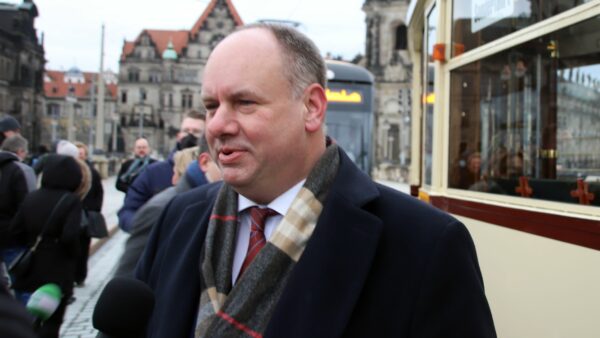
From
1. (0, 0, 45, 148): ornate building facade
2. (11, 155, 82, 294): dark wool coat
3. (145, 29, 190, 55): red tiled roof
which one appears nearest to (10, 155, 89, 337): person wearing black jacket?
(11, 155, 82, 294): dark wool coat

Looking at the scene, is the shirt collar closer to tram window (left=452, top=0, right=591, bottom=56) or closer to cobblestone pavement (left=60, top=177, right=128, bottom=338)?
tram window (left=452, top=0, right=591, bottom=56)

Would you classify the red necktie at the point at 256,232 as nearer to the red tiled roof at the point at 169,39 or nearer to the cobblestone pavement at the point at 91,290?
the cobblestone pavement at the point at 91,290

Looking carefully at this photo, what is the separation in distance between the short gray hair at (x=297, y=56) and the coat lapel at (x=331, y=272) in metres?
0.31

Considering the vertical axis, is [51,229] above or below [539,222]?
below

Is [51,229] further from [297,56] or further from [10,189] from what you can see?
[297,56]

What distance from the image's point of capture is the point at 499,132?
346 cm

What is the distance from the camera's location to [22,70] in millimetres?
62000

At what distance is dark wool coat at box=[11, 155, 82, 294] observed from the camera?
16.8 feet

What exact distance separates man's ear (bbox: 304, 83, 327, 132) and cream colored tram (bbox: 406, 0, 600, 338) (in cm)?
113

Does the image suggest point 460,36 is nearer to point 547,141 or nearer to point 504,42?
point 504,42

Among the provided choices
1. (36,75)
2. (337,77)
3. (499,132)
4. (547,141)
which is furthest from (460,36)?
(36,75)

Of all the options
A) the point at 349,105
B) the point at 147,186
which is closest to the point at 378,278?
the point at 147,186

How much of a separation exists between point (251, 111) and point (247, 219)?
36 centimetres

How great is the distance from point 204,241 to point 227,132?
35 cm
